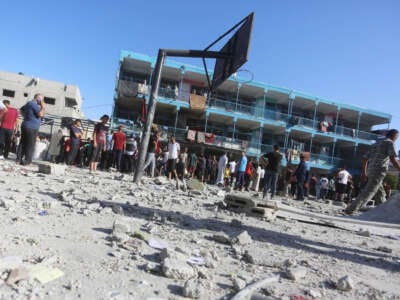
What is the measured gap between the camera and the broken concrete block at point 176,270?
6.37ft

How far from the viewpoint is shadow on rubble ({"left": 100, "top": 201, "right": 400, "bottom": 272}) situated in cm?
314

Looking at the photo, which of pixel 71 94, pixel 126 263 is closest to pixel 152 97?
pixel 126 263

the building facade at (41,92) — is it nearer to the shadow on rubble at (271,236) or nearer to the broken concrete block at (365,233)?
the shadow on rubble at (271,236)

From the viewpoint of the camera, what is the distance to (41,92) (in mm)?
34375

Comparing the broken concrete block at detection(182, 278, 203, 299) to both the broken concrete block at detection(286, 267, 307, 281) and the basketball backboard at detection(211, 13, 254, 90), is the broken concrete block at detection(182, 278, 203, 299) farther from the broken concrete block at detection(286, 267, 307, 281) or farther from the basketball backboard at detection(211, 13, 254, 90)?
the basketball backboard at detection(211, 13, 254, 90)

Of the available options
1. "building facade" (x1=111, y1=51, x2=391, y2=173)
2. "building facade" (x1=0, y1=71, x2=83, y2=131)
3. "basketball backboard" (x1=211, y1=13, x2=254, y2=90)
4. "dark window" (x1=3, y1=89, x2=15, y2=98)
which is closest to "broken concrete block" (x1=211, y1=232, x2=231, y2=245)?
"basketball backboard" (x1=211, y1=13, x2=254, y2=90)

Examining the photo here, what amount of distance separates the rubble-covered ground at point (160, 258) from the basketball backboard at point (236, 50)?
189 inches

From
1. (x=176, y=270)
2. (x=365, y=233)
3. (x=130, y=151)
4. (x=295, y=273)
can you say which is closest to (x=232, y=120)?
(x=130, y=151)

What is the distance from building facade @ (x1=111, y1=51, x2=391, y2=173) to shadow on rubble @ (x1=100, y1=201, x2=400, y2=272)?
18.1 metres

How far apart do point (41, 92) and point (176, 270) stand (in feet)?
122

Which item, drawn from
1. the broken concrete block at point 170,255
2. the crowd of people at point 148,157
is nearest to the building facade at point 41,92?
the crowd of people at point 148,157

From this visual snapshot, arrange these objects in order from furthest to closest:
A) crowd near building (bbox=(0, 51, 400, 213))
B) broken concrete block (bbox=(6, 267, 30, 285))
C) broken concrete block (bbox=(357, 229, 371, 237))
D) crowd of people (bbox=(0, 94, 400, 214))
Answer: crowd near building (bbox=(0, 51, 400, 213))
crowd of people (bbox=(0, 94, 400, 214))
broken concrete block (bbox=(357, 229, 371, 237))
broken concrete block (bbox=(6, 267, 30, 285))

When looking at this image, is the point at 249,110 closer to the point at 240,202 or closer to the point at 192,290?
the point at 240,202

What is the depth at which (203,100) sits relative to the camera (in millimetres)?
24703
